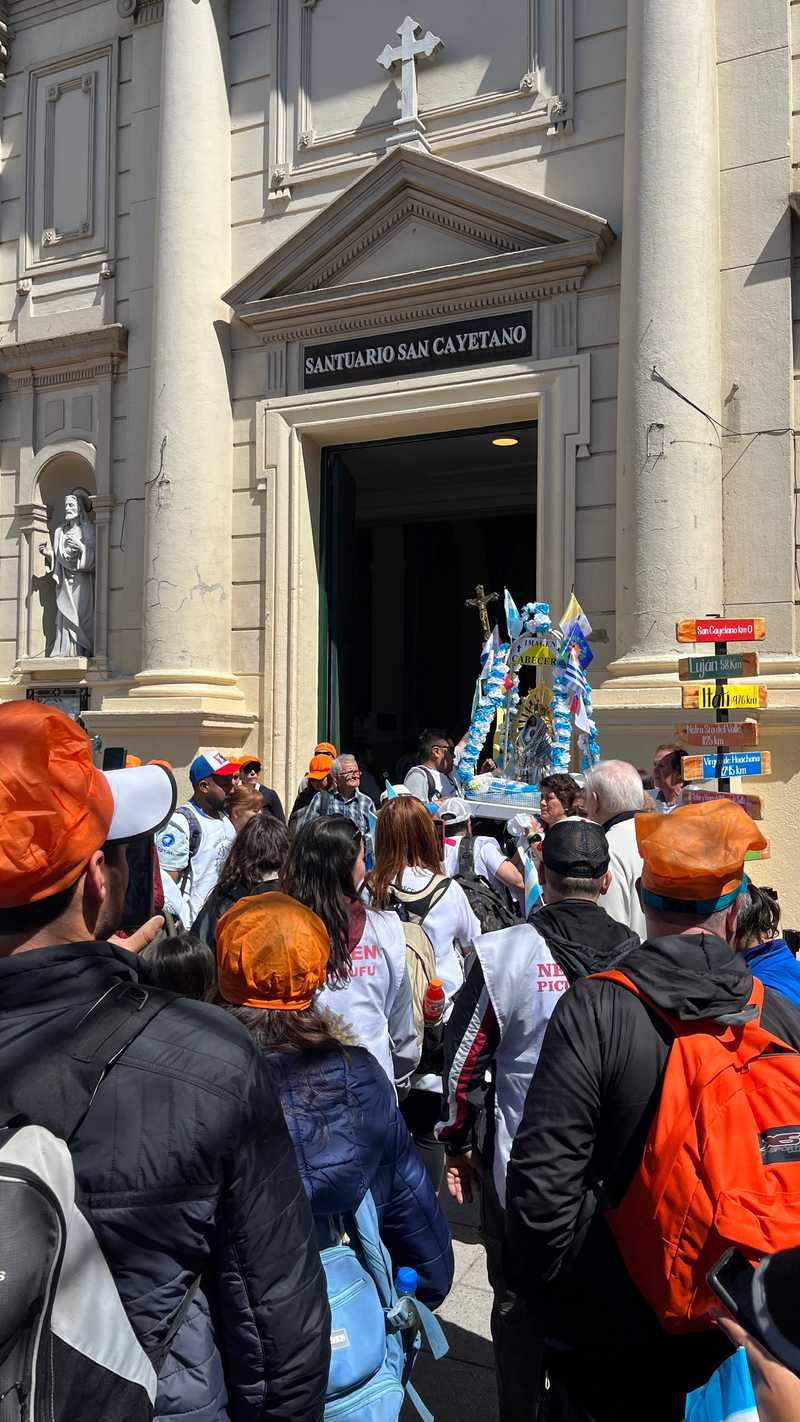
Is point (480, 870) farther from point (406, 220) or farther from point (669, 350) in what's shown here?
point (406, 220)

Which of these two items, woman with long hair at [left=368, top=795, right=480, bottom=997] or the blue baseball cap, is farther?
the blue baseball cap

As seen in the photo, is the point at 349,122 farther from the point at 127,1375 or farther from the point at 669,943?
the point at 127,1375

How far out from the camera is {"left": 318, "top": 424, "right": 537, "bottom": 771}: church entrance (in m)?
16.0

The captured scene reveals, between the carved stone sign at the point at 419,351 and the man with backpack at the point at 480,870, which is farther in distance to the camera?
the carved stone sign at the point at 419,351

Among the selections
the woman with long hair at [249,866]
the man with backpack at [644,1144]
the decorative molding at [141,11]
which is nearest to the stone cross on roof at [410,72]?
the decorative molding at [141,11]

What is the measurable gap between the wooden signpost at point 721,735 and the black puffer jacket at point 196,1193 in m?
5.05

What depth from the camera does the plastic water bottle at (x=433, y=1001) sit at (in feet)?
13.2

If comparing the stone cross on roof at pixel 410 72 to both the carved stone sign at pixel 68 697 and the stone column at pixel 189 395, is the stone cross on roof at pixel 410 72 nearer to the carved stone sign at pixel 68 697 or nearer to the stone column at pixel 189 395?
the stone column at pixel 189 395

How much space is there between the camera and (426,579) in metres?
18.7

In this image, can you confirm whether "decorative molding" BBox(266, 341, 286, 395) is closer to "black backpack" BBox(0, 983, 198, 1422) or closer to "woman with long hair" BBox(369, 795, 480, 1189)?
"woman with long hair" BBox(369, 795, 480, 1189)

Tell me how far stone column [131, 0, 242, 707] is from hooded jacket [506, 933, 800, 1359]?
8597mm

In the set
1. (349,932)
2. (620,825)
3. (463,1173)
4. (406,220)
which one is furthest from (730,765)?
(406,220)

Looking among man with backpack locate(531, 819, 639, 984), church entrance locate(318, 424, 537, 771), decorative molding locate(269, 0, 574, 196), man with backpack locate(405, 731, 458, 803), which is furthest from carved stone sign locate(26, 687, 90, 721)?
man with backpack locate(531, 819, 639, 984)

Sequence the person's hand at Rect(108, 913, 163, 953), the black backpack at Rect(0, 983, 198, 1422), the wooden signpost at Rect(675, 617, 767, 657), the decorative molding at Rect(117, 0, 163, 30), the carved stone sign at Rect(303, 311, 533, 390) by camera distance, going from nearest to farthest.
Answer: the black backpack at Rect(0, 983, 198, 1422)
the person's hand at Rect(108, 913, 163, 953)
the wooden signpost at Rect(675, 617, 767, 657)
the carved stone sign at Rect(303, 311, 533, 390)
the decorative molding at Rect(117, 0, 163, 30)
